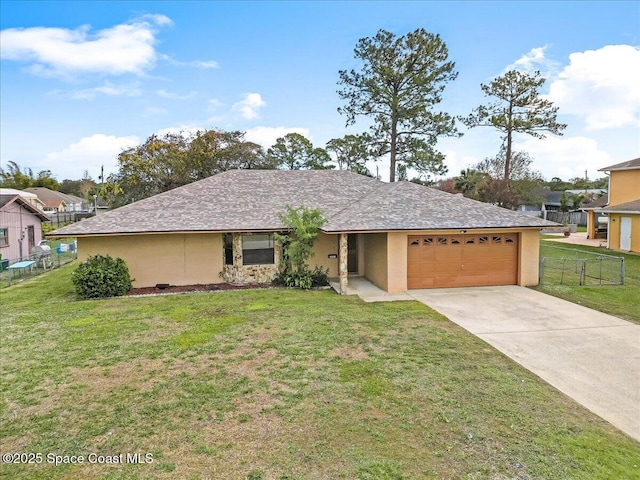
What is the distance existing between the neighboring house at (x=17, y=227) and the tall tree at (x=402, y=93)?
887 inches

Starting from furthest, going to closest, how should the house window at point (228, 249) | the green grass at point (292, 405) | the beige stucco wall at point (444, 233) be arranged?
the house window at point (228, 249) → the beige stucco wall at point (444, 233) → the green grass at point (292, 405)

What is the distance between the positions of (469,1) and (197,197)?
45.0 feet

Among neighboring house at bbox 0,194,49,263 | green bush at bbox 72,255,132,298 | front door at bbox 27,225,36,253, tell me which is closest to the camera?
green bush at bbox 72,255,132,298

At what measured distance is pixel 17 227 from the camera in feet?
75.9

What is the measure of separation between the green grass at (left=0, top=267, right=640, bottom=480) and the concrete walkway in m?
0.41

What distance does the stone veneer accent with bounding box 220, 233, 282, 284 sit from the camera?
15.2 m

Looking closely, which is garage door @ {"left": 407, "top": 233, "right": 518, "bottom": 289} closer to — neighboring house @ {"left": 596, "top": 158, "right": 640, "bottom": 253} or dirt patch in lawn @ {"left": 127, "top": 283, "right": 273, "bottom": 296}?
dirt patch in lawn @ {"left": 127, "top": 283, "right": 273, "bottom": 296}

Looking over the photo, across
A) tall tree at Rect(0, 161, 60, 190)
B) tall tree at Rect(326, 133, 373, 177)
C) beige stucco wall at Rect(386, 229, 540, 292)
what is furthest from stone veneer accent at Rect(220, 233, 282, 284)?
tall tree at Rect(0, 161, 60, 190)

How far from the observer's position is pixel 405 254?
13.6m

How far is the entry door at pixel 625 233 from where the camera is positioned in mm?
22770

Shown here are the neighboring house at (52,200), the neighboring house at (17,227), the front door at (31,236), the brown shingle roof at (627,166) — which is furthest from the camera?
the neighboring house at (52,200)

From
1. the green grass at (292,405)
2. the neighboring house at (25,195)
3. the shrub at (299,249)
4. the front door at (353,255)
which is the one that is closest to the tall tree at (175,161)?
the neighboring house at (25,195)

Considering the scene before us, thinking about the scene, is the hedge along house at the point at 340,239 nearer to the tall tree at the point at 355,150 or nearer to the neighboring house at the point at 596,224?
the tall tree at the point at 355,150

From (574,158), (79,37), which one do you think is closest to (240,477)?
(79,37)
